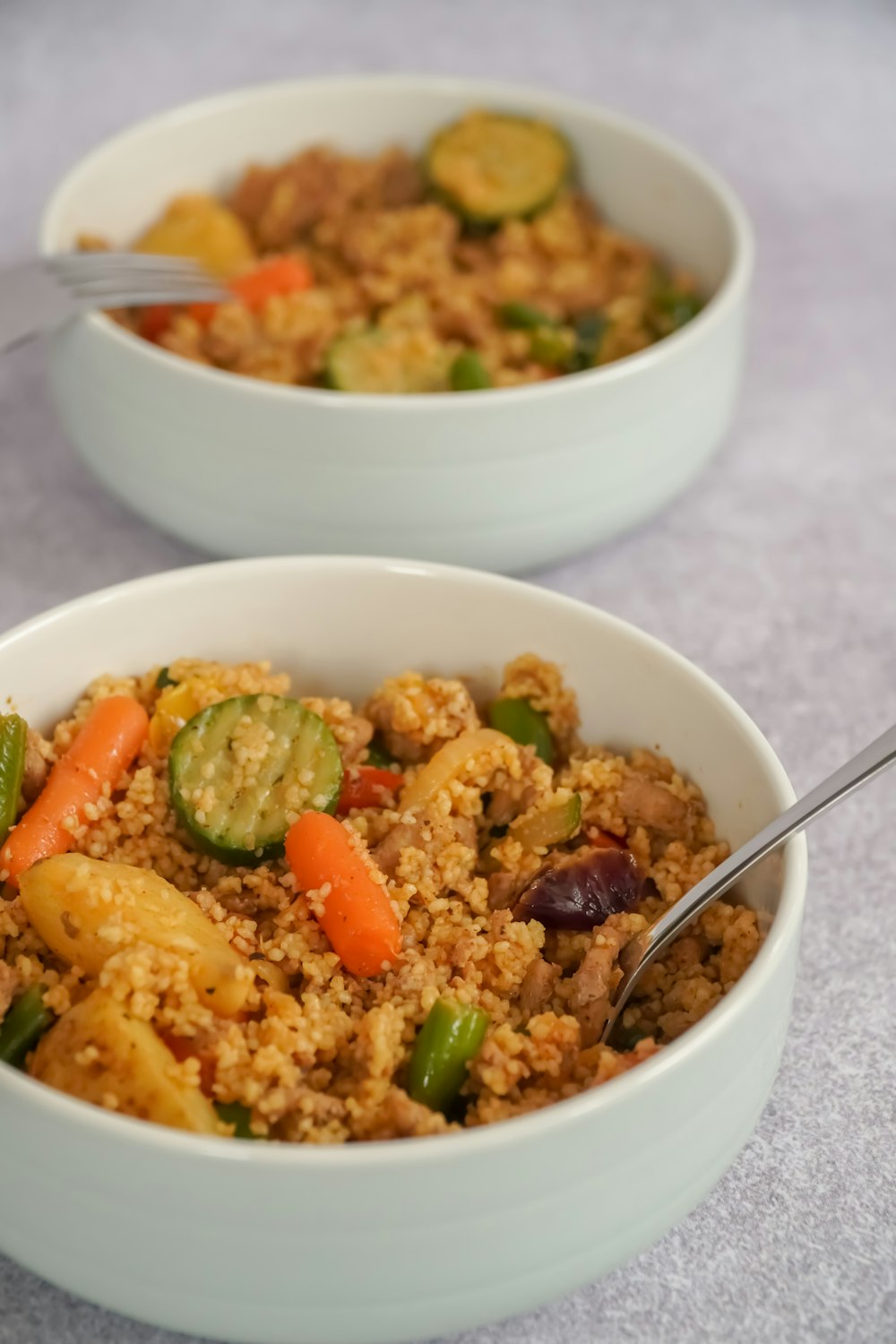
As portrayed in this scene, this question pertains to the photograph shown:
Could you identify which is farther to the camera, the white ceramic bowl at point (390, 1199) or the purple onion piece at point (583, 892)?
the purple onion piece at point (583, 892)

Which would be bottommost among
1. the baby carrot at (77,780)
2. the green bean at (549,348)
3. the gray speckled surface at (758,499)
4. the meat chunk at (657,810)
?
the gray speckled surface at (758,499)

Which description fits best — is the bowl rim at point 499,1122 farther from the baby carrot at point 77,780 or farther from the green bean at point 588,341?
the green bean at point 588,341

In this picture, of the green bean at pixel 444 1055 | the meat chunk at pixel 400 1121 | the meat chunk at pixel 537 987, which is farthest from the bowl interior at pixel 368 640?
the meat chunk at pixel 400 1121

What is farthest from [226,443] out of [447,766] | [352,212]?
[352,212]

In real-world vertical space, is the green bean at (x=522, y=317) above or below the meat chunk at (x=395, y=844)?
below

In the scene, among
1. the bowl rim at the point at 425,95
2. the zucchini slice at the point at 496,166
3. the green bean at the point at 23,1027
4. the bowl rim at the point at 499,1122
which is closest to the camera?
the bowl rim at the point at 499,1122

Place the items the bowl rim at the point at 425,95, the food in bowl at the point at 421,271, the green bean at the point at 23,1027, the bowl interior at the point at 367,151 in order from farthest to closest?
the bowl interior at the point at 367,151, the food in bowl at the point at 421,271, the bowl rim at the point at 425,95, the green bean at the point at 23,1027

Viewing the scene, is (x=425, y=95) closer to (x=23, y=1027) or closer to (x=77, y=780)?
(x=77, y=780)

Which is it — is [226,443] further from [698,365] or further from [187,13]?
[187,13]
